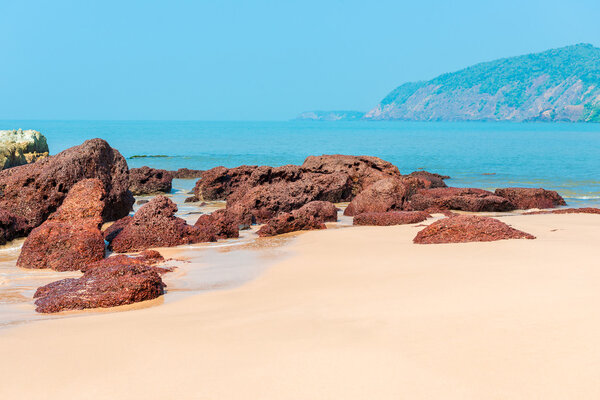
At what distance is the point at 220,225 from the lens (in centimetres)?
942

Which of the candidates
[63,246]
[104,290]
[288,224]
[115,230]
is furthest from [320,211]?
[104,290]

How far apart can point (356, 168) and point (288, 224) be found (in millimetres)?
7475

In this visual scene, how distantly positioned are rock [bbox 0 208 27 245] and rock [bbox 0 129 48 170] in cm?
1307

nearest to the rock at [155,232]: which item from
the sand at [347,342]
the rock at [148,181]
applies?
the sand at [347,342]

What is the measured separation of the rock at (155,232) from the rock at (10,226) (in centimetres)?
176

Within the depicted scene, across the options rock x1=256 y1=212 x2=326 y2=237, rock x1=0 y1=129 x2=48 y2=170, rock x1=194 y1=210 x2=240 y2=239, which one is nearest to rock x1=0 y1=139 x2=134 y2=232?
rock x1=194 y1=210 x2=240 y2=239

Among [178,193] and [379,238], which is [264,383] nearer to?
[379,238]

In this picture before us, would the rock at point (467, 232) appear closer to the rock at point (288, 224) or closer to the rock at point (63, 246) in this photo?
the rock at point (288, 224)

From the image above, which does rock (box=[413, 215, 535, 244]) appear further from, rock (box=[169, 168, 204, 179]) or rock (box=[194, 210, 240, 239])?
rock (box=[169, 168, 204, 179])

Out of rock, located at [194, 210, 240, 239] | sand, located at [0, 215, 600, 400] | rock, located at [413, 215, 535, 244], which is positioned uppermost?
sand, located at [0, 215, 600, 400]

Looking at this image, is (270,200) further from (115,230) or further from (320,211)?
(115,230)

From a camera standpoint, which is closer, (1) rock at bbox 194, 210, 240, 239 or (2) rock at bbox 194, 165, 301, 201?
(1) rock at bbox 194, 210, 240, 239

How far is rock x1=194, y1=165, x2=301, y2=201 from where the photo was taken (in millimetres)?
16078

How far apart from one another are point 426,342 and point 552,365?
0.63 m
